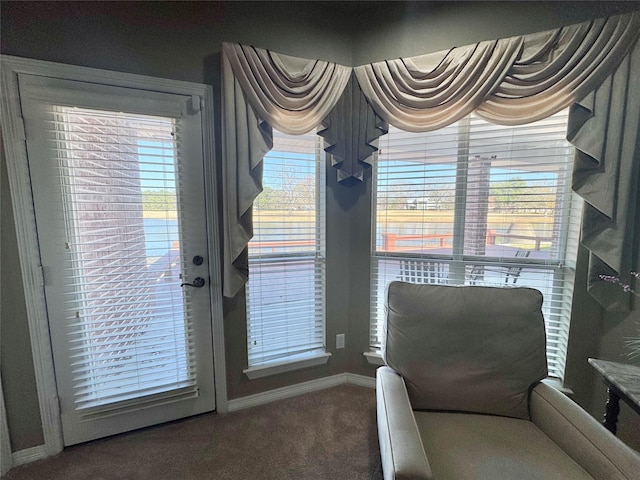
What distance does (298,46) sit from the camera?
1955mm

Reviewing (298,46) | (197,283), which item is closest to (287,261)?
(197,283)

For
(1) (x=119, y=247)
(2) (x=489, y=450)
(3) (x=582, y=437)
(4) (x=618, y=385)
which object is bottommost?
(2) (x=489, y=450)

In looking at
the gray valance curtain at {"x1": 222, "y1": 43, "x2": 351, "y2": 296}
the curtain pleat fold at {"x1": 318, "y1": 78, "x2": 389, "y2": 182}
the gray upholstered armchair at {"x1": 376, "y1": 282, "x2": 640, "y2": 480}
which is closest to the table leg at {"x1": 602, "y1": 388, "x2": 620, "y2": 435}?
the gray upholstered armchair at {"x1": 376, "y1": 282, "x2": 640, "y2": 480}

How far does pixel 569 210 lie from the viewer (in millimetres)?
1790

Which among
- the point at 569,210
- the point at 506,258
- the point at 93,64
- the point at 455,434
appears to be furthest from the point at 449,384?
the point at 93,64

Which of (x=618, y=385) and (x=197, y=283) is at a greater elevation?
(x=197, y=283)

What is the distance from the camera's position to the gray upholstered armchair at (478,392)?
3.66 feet

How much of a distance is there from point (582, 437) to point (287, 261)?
5.47 feet

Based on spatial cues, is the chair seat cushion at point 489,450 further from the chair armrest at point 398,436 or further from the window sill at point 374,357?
the window sill at point 374,357

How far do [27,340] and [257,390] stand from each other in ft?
4.36

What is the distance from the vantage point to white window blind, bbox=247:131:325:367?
2025 mm

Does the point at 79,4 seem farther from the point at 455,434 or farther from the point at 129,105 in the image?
the point at 455,434

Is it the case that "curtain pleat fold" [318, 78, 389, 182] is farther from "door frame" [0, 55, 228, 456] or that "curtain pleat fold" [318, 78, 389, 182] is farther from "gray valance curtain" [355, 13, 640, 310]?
"door frame" [0, 55, 228, 456]

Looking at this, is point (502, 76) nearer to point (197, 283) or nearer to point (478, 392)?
point (478, 392)
